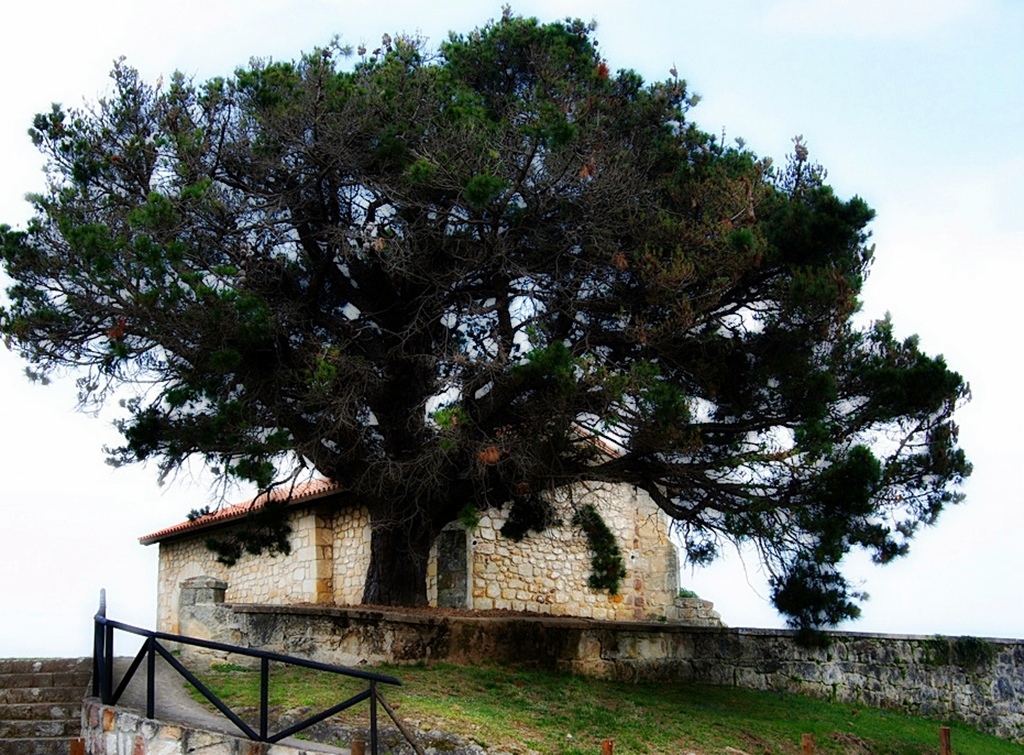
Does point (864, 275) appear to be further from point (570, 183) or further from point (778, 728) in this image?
point (778, 728)

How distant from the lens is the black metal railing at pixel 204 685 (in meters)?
9.02

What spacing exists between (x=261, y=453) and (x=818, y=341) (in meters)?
7.10

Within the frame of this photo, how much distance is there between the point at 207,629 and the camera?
1282cm

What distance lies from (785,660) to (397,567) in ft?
19.7

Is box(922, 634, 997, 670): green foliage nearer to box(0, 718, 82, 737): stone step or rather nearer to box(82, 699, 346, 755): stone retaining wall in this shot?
box(82, 699, 346, 755): stone retaining wall

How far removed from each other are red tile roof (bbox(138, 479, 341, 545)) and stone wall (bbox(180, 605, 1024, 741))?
152 inches

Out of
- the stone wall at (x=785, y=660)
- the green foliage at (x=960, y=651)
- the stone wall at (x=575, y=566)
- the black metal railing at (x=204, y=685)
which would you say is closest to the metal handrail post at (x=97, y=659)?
the black metal railing at (x=204, y=685)

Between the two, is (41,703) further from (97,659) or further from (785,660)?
(785,660)

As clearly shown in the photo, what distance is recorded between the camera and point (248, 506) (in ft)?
65.2

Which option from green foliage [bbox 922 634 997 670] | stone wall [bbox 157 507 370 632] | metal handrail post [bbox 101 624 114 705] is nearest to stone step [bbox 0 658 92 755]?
metal handrail post [bbox 101 624 114 705]

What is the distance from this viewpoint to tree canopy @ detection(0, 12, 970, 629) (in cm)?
1325

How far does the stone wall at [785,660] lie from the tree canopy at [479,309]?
5.82 feet

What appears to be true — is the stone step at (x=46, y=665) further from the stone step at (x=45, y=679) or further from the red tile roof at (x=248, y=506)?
the red tile roof at (x=248, y=506)

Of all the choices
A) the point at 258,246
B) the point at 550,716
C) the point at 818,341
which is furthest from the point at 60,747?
the point at 818,341
